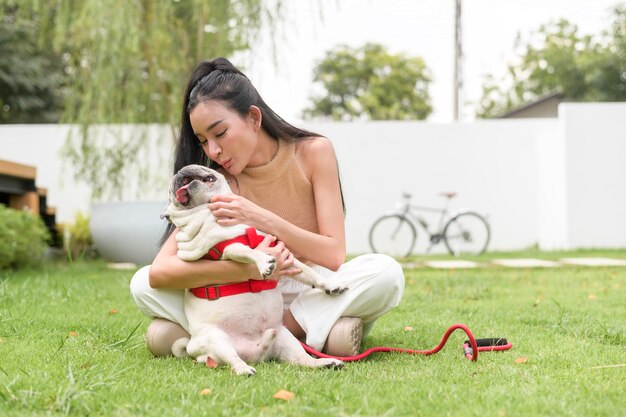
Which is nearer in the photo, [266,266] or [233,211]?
[266,266]

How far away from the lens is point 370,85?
35.4 m

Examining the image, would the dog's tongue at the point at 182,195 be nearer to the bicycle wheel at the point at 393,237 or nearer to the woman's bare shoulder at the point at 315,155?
the woman's bare shoulder at the point at 315,155

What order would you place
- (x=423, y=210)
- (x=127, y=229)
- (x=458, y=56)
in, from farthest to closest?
(x=458, y=56)
(x=423, y=210)
(x=127, y=229)

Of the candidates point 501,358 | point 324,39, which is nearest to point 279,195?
point 501,358

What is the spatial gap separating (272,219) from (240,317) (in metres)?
0.37

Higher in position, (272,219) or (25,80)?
(25,80)

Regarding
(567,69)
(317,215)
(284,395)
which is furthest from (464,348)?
(567,69)

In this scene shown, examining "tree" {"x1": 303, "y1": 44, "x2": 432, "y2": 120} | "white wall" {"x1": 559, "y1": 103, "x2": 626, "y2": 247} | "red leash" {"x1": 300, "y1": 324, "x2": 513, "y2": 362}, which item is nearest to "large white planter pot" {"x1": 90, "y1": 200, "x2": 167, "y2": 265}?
"red leash" {"x1": 300, "y1": 324, "x2": 513, "y2": 362}

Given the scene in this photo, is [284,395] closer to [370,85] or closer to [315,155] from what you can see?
[315,155]

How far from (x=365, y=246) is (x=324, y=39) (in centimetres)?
373

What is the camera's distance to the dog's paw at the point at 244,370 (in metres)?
2.51

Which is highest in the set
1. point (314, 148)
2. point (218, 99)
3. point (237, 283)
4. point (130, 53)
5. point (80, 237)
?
point (130, 53)

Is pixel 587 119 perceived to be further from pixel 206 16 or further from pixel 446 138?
pixel 206 16

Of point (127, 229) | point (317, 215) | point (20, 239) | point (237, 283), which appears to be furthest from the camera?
point (127, 229)
